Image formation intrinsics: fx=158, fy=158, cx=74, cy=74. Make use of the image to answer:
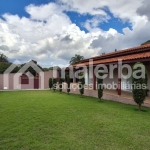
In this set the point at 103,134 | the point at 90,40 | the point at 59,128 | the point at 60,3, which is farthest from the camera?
the point at 90,40

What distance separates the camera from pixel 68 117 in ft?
23.2

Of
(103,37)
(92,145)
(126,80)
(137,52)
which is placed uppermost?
(103,37)

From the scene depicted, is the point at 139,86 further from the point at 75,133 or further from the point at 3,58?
the point at 3,58

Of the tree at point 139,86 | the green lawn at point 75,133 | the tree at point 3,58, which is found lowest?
the green lawn at point 75,133

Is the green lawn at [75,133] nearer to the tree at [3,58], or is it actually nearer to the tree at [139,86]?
the tree at [139,86]

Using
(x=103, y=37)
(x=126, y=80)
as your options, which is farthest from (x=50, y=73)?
(x=126, y=80)

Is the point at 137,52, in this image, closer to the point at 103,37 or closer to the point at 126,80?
the point at 126,80

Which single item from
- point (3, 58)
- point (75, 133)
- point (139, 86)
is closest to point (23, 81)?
point (139, 86)

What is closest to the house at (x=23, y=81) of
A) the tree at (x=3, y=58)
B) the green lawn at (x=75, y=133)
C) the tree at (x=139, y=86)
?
the tree at (x=139, y=86)

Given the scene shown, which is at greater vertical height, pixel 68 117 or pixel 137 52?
pixel 137 52

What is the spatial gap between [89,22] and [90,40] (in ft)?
23.9

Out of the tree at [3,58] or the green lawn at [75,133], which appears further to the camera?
the tree at [3,58]

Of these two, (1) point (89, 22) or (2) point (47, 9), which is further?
(1) point (89, 22)

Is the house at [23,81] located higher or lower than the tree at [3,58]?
lower
